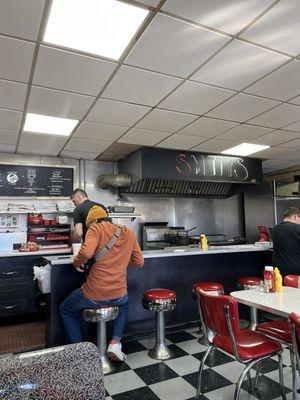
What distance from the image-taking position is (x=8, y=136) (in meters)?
4.41

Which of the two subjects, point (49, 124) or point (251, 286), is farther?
point (49, 124)

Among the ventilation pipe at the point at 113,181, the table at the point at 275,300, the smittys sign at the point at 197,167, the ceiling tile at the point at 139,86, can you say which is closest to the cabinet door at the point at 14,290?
the ventilation pipe at the point at 113,181

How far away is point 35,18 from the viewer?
1.97 meters

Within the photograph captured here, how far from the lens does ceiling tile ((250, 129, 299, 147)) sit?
15.0 ft

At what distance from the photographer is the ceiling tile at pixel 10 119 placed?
3529 millimetres

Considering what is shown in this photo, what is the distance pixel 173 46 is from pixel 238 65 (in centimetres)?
68

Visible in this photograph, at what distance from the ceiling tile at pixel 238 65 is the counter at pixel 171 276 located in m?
2.10

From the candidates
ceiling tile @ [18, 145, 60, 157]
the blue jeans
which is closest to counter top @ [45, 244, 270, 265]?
the blue jeans

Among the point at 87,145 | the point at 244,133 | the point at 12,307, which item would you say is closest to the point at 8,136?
the point at 87,145

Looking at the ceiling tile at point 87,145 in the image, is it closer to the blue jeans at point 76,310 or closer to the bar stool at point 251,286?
the blue jeans at point 76,310

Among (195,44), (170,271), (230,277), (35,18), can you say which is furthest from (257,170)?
(35,18)

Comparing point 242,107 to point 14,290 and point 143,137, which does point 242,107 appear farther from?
point 14,290

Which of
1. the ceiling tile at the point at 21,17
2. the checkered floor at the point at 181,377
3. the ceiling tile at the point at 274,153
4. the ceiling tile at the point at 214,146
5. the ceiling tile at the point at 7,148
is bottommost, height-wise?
the checkered floor at the point at 181,377

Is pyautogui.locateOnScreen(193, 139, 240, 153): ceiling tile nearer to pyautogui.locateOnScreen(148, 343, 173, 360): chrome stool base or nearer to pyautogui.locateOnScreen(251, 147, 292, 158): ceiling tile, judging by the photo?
pyautogui.locateOnScreen(251, 147, 292, 158): ceiling tile
